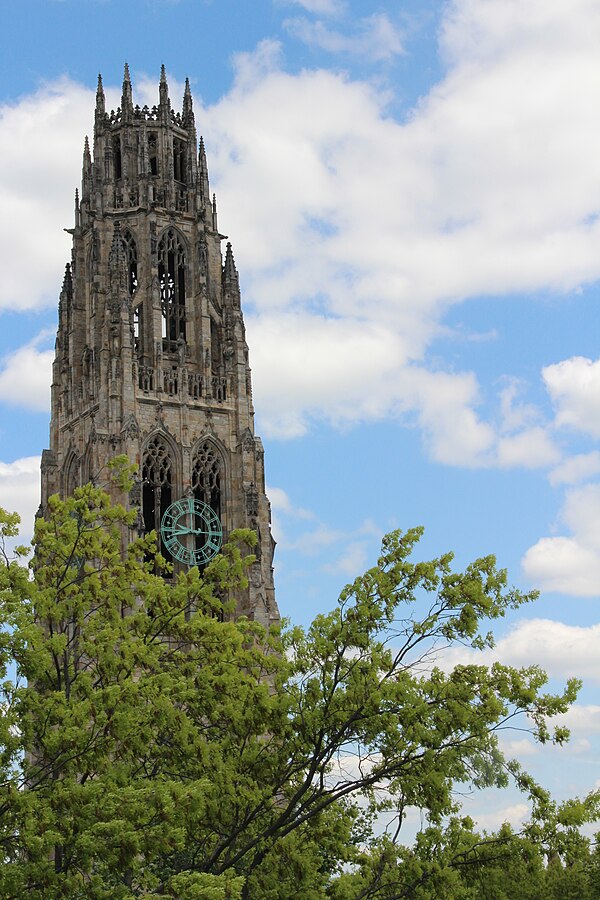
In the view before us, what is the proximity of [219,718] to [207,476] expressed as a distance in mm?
47099

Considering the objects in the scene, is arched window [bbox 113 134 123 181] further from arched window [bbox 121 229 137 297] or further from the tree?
the tree

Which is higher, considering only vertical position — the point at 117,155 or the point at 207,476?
the point at 117,155

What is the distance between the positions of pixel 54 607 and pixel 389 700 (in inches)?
234

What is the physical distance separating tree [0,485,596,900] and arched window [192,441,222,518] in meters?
44.6

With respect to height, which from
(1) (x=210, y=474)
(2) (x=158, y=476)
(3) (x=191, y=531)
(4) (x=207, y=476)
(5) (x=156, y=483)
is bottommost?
(3) (x=191, y=531)

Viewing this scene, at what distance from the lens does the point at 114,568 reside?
83.4 ft

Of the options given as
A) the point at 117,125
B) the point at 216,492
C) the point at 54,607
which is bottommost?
the point at 54,607

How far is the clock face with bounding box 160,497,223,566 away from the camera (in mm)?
67500

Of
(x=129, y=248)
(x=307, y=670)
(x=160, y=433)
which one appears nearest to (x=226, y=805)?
(x=307, y=670)

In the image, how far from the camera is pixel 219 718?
24203 mm

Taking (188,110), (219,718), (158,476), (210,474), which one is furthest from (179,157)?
(219,718)

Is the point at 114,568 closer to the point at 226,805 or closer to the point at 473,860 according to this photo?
the point at 226,805

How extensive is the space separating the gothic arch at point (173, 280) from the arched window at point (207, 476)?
23.7 feet

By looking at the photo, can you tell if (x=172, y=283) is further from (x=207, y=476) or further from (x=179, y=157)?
(x=207, y=476)
